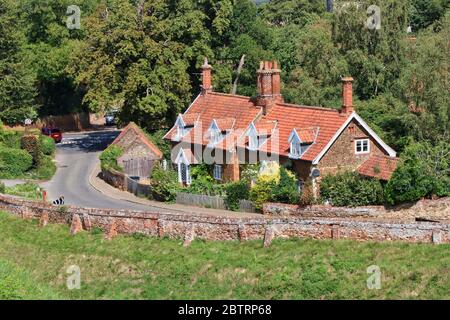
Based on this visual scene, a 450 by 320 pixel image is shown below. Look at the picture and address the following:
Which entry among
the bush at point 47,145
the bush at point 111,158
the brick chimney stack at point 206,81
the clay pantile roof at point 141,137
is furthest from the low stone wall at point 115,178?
the bush at point 47,145

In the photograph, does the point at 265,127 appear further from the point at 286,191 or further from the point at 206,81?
the point at 206,81

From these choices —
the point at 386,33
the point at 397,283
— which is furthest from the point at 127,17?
the point at 397,283

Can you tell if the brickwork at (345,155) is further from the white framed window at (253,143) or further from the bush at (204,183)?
the bush at (204,183)

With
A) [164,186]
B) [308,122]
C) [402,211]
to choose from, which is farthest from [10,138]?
[402,211]

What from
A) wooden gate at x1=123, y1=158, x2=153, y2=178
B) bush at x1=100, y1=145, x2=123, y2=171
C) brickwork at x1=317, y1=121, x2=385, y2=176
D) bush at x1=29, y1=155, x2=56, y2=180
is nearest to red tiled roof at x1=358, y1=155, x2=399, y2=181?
brickwork at x1=317, y1=121, x2=385, y2=176

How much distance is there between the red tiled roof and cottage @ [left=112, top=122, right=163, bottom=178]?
56.6 ft

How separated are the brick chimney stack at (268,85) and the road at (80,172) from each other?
9.96 m

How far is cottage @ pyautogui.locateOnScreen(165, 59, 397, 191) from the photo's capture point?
165 ft

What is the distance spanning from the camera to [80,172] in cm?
6481

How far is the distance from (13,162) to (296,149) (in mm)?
22197

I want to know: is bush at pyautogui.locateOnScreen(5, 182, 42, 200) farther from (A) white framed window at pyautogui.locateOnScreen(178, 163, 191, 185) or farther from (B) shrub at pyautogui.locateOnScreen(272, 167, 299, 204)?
(B) shrub at pyautogui.locateOnScreen(272, 167, 299, 204)

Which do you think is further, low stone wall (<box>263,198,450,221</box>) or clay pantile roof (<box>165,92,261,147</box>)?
clay pantile roof (<box>165,92,261,147</box>)

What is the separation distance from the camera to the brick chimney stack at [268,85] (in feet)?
179
